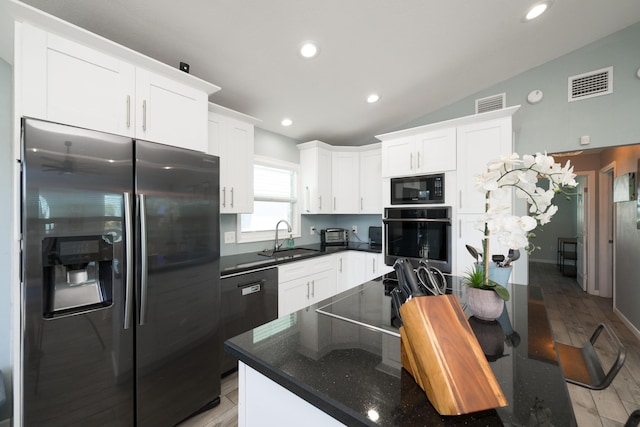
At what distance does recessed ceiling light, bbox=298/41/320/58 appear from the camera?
6.66 feet

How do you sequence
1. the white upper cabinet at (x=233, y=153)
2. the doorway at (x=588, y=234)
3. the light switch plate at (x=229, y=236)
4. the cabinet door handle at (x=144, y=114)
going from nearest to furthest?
1. the cabinet door handle at (x=144, y=114)
2. the white upper cabinet at (x=233, y=153)
3. the light switch plate at (x=229, y=236)
4. the doorway at (x=588, y=234)

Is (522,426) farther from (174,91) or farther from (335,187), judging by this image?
(335,187)

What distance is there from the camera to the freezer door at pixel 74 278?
3.82 ft

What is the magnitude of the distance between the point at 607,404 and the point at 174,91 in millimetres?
3914

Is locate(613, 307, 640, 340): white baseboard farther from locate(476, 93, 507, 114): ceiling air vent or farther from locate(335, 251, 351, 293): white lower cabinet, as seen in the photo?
locate(335, 251, 351, 293): white lower cabinet

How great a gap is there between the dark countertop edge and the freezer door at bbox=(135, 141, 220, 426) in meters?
0.96

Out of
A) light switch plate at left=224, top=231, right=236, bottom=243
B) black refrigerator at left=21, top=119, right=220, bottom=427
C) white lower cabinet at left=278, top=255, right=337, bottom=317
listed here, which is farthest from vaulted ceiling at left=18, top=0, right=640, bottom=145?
white lower cabinet at left=278, top=255, right=337, bottom=317

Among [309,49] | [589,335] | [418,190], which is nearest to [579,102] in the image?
[418,190]

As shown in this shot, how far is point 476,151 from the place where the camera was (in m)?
2.57

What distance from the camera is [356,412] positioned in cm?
56

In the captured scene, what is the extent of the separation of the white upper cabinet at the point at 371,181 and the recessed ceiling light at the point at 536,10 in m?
1.86

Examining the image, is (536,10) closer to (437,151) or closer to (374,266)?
(437,151)

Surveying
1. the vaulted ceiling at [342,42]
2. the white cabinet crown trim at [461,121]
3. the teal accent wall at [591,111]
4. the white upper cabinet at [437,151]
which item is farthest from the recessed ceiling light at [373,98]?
the teal accent wall at [591,111]

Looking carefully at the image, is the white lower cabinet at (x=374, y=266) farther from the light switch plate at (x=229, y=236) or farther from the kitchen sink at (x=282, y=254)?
the light switch plate at (x=229, y=236)
